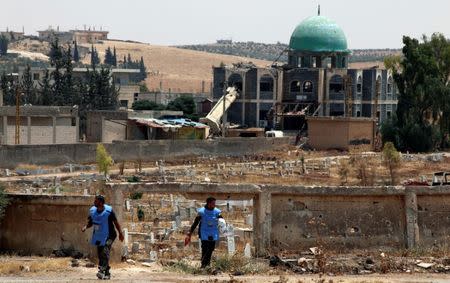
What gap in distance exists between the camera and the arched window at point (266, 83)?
75.9 meters

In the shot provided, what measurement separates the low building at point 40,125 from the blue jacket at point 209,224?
41916mm

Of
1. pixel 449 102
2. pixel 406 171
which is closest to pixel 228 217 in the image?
pixel 406 171

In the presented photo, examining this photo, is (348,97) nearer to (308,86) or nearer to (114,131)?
(308,86)

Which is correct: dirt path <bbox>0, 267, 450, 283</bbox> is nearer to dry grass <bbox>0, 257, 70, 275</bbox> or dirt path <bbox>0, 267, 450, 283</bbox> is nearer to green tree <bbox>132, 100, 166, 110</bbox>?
dry grass <bbox>0, 257, 70, 275</bbox>

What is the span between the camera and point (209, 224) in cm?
1608

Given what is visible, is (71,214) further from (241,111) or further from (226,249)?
(241,111)

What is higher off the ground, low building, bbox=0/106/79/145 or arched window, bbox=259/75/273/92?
arched window, bbox=259/75/273/92

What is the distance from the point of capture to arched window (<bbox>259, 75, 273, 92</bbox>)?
7594 centimetres

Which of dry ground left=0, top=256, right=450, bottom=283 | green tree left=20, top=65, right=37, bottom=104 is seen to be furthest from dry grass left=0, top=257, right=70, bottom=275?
green tree left=20, top=65, right=37, bottom=104

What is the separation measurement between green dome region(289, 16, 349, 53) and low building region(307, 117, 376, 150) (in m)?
14.7

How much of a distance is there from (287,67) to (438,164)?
24965 mm

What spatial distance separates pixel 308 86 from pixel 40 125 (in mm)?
21473

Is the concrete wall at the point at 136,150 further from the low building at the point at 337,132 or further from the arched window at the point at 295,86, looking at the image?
the arched window at the point at 295,86

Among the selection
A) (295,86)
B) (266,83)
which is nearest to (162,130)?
(266,83)
